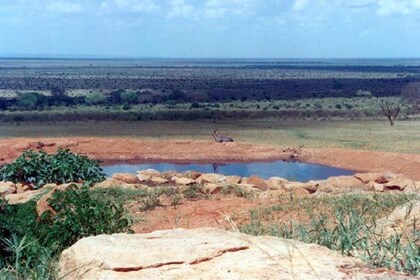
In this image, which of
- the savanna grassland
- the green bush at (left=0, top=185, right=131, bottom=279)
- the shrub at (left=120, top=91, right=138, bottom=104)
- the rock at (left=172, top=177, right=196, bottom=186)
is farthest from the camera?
the shrub at (left=120, top=91, right=138, bottom=104)

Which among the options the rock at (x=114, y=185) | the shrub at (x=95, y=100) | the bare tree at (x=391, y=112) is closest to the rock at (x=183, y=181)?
the rock at (x=114, y=185)

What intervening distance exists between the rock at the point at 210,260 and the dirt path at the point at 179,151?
16349 mm

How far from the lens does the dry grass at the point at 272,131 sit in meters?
24.5

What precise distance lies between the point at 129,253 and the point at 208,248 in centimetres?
45

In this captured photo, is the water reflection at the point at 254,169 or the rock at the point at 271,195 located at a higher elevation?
the rock at the point at 271,195

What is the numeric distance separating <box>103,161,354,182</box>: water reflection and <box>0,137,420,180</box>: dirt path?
545 millimetres

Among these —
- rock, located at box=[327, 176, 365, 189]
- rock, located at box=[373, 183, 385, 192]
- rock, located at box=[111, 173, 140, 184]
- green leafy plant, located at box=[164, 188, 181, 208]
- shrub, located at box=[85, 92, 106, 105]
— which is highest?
green leafy plant, located at box=[164, 188, 181, 208]

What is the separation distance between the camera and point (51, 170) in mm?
14250

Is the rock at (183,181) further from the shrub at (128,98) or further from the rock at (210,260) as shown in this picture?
the shrub at (128,98)

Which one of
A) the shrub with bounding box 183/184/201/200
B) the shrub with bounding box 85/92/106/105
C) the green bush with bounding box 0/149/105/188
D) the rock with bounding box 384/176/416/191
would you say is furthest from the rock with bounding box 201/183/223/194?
the shrub with bounding box 85/92/106/105

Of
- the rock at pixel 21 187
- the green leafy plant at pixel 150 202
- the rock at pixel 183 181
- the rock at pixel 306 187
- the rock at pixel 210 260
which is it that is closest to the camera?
the rock at pixel 210 260

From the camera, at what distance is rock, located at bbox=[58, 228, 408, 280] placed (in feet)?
12.5

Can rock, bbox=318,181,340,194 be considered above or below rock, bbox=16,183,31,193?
above

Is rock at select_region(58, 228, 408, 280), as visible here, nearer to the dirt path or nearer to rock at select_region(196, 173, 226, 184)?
rock at select_region(196, 173, 226, 184)
